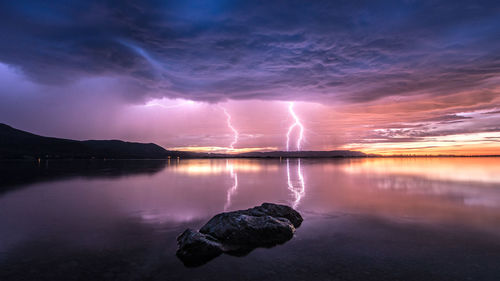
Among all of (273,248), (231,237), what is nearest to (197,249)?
(231,237)

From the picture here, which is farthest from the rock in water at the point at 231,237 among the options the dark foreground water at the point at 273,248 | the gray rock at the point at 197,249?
the dark foreground water at the point at 273,248

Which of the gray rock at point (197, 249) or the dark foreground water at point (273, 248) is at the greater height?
the gray rock at point (197, 249)

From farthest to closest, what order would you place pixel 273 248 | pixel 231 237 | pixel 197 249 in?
pixel 231 237 < pixel 273 248 < pixel 197 249

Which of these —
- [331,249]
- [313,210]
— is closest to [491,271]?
[331,249]

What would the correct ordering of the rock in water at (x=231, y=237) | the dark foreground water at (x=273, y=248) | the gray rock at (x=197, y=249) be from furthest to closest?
the rock in water at (x=231, y=237)
the gray rock at (x=197, y=249)
the dark foreground water at (x=273, y=248)

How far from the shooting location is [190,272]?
822cm

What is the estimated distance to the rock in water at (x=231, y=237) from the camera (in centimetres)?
948

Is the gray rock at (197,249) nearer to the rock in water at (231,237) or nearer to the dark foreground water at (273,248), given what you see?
the rock in water at (231,237)

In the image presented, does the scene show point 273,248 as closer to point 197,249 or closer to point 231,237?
point 231,237

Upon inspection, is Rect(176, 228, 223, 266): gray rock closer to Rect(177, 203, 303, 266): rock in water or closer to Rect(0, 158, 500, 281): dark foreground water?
Rect(177, 203, 303, 266): rock in water

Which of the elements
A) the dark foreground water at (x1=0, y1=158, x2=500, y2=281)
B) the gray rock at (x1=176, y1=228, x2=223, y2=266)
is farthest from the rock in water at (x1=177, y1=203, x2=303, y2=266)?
the dark foreground water at (x1=0, y1=158, x2=500, y2=281)

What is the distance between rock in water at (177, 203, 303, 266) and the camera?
31.1ft

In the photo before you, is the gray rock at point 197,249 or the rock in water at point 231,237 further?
the rock in water at point 231,237

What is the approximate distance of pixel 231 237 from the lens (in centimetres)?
1082
